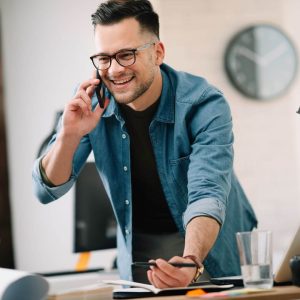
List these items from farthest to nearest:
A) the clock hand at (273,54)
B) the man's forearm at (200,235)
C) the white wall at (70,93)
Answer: the clock hand at (273,54) → the white wall at (70,93) → the man's forearm at (200,235)

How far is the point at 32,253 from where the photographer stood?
3.53m

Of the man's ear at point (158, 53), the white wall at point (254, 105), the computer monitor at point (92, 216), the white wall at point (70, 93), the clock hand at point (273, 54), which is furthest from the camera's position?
the clock hand at point (273, 54)

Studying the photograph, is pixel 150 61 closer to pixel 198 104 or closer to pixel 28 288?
pixel 198 104

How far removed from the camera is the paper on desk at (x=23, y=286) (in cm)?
107

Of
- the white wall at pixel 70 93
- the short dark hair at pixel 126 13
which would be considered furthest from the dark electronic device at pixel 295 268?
the white wall at pixel 70 93

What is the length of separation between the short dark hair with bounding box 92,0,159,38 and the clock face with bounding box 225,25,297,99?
1.76 meters

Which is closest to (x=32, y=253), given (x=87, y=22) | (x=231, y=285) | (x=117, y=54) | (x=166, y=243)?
(x=87, y=22)

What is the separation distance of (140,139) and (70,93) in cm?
166

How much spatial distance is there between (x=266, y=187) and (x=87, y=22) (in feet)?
4.70

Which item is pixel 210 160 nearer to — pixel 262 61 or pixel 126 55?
pixel 126 55

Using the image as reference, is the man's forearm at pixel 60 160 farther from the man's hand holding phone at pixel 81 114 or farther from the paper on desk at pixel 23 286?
the paper on desk at pixel 23 286

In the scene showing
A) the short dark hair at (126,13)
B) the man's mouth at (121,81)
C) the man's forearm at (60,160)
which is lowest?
the man's forearm at (60,160)

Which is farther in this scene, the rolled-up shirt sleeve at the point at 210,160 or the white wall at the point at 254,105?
the white wall at the point at 254,105

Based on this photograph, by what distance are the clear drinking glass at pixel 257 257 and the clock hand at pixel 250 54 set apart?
2.72 m
